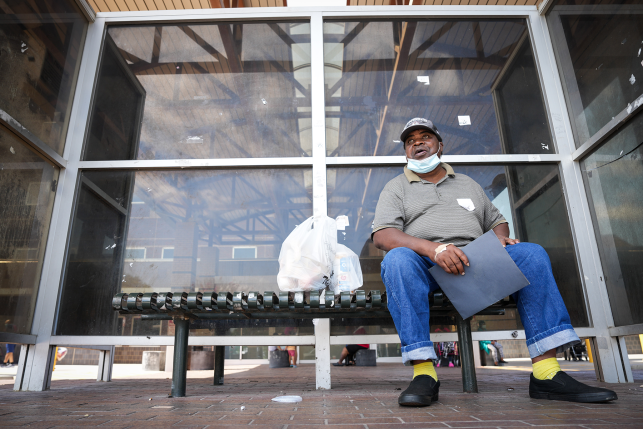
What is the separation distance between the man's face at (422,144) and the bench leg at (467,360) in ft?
3.33

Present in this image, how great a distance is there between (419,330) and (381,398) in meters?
0.43

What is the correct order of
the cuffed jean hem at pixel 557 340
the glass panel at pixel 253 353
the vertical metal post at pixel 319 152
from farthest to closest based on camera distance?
the glass panel at pixel 253 353
the vertical metal post at pixel 319 152
the cuffed jean hem at pixel 557 340

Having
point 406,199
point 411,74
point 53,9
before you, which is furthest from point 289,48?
point 406,199

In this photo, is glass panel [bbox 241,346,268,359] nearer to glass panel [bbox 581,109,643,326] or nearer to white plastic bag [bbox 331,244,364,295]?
white plastic bag [bbox 331,244,364,295]

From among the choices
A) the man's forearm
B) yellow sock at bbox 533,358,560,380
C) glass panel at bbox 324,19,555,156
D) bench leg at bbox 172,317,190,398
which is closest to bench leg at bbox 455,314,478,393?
yellow sock at bbox 533,358,560,380

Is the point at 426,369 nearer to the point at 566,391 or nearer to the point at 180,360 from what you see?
the point at 566,391

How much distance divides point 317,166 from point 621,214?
86.9 inches

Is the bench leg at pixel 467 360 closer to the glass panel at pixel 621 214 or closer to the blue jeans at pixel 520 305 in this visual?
the blue jeans at pixel 520 305

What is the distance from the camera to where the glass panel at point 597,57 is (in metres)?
2.86

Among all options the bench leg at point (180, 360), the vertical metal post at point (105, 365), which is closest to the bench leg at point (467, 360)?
the bench leg at point (180, 360)

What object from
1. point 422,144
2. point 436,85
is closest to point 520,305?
point 422,144

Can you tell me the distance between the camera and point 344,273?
2.68 m

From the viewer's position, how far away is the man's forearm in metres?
2.10

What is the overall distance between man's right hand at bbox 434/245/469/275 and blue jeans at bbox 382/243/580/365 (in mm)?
129
